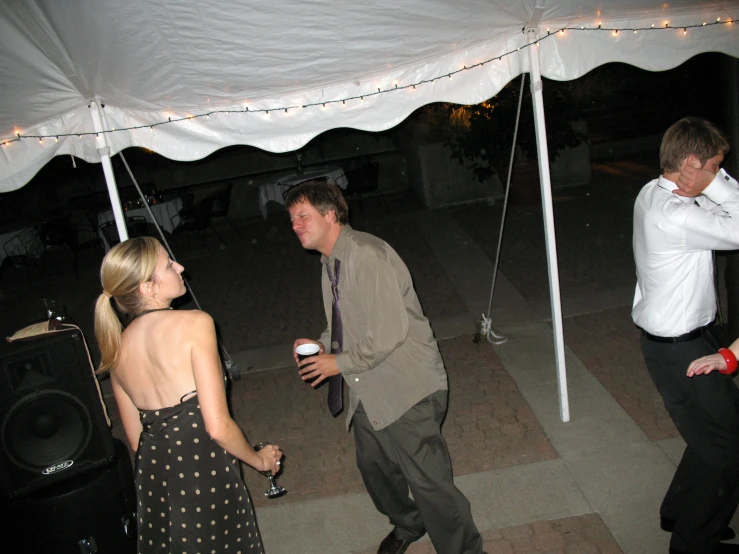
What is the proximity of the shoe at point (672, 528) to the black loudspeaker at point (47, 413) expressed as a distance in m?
2.91

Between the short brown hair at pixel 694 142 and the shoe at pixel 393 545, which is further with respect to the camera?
the shoe at pixel 393 545

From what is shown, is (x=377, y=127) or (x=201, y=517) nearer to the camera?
(x=201, y=517)

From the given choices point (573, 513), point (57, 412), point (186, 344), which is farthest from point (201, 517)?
point (573, 513)

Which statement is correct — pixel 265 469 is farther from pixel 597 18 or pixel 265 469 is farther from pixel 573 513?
pixel 597 18

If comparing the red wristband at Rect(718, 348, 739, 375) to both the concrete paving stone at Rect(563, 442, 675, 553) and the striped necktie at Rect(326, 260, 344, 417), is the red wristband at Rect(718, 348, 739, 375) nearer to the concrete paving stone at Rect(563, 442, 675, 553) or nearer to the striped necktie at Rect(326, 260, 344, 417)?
the concrete paving stone at Rect(563, 442, 675, 553)

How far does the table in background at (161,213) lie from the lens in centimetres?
1054

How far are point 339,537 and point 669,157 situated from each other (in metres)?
2.68

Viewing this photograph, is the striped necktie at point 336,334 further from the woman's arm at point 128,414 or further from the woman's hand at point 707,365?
the woman's hand at point 707,365

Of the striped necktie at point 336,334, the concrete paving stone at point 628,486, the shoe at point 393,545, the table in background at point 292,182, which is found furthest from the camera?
the table in background at point 292,182

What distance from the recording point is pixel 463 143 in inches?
376

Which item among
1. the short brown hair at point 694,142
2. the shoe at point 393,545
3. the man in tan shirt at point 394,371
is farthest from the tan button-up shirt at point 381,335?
the short brown hair at point 694,142

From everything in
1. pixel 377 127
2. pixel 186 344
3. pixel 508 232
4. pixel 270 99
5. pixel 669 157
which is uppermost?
pixel 270 99

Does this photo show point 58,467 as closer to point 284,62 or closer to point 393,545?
point 393,545

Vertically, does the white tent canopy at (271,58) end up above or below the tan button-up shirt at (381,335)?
above
